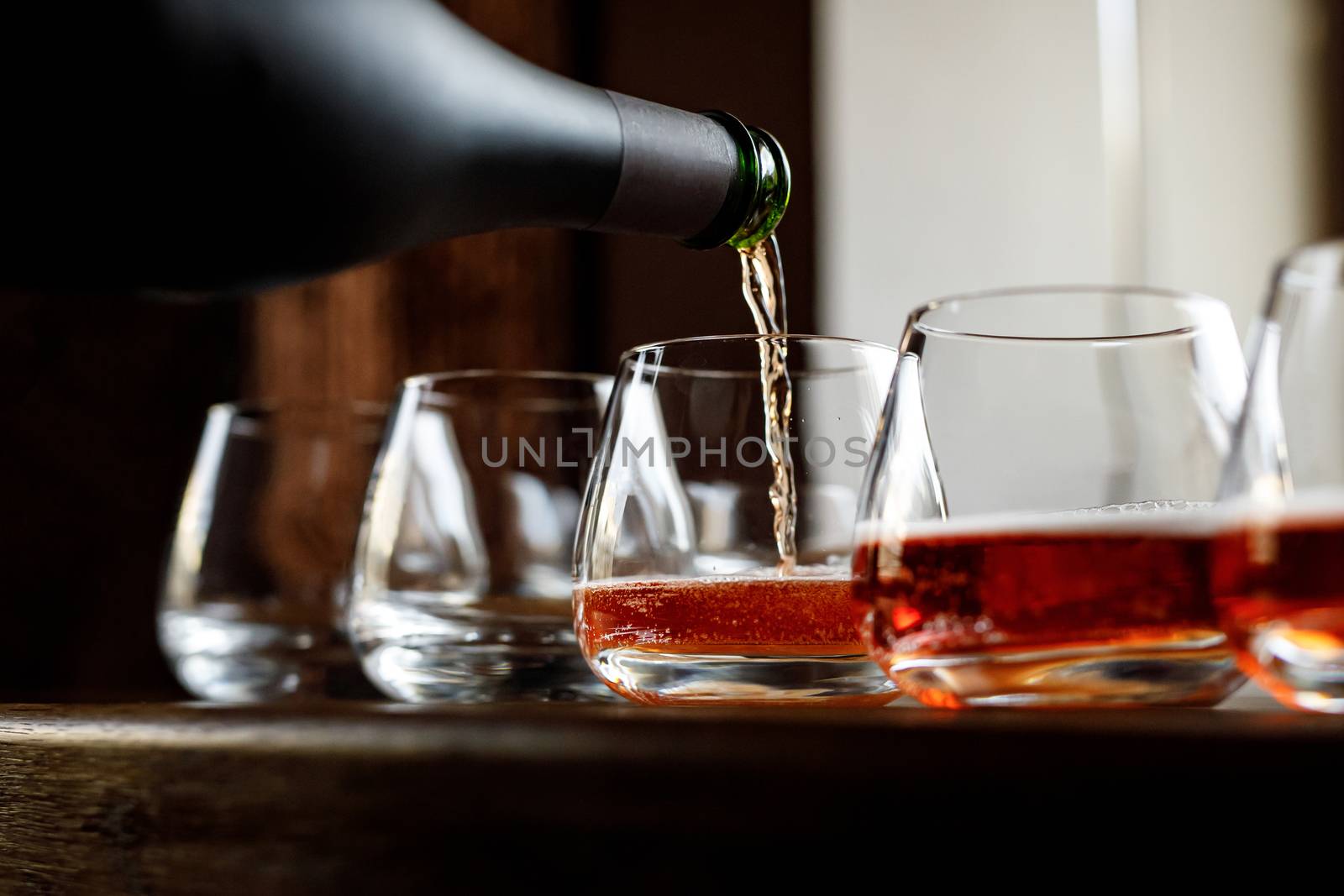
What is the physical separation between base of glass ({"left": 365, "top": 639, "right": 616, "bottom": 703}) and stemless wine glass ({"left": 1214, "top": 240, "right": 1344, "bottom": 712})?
0.36 m

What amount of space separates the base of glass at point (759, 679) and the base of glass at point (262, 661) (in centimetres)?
40

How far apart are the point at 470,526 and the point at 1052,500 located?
0.41 metres

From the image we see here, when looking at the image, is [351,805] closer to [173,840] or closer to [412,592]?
[173,840]

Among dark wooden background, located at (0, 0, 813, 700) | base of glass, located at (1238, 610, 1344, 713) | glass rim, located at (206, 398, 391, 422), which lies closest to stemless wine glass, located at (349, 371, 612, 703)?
glass rim, located at (206, 398, 391, 422)

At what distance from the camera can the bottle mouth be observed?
639 mm

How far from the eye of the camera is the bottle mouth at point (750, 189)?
0.64m

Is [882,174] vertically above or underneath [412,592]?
above

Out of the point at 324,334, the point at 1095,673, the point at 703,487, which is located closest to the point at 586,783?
the point at 1095,673

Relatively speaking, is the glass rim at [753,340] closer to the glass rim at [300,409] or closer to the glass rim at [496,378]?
the glass rim at [496,378]

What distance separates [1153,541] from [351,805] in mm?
250

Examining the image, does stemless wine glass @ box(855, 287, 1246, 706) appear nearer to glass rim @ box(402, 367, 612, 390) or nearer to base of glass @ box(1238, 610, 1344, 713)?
base of glass @ box(1238, 610, 1344, 713)

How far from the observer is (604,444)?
0.62m

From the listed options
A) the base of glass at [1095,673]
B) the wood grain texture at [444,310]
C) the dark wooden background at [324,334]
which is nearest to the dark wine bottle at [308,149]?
the base of glass at [1095,673]

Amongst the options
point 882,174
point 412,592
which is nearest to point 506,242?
point 882,174
